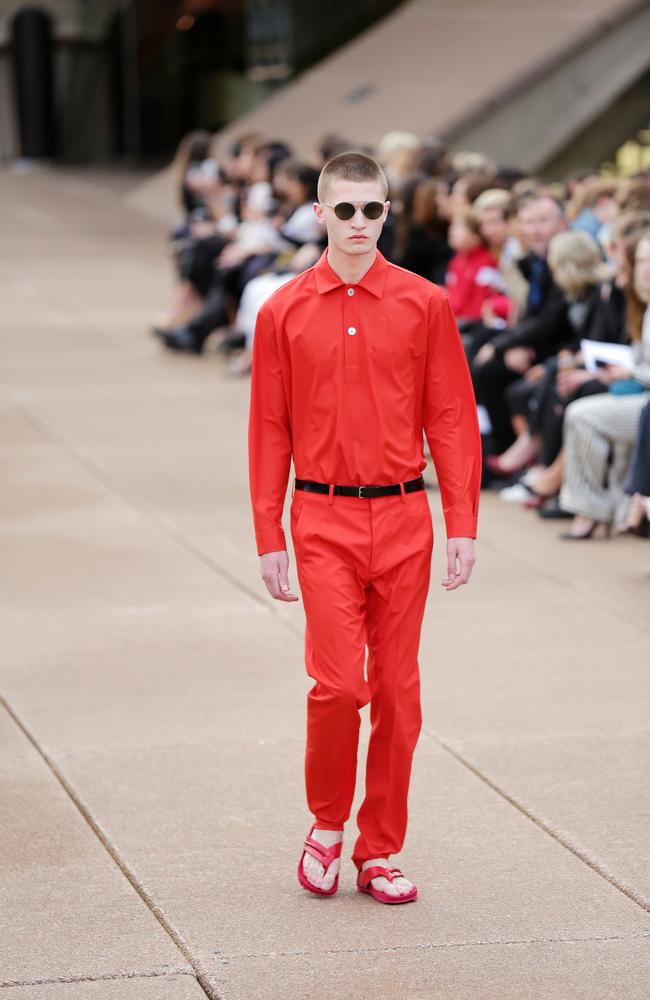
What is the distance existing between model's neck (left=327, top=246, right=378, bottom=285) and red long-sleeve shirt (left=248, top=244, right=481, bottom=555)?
0.02 meters

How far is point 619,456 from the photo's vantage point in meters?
8.57

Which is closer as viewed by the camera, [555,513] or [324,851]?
[324,851]

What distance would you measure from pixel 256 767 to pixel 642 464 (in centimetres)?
306

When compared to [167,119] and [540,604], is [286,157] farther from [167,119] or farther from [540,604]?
[167,119]

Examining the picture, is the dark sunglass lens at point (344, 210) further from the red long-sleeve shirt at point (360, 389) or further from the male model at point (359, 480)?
the red long-sleeve shirt at point (360, 389)

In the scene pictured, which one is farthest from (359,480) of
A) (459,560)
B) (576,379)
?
(576,379)

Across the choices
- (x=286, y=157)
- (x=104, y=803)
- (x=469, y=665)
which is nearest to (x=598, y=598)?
(x=469, y=665)

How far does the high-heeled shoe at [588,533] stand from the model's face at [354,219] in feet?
15.0

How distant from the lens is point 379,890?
437 cm

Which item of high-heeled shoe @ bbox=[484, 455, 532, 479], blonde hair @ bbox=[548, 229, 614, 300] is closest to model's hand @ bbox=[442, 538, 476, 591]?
blonde hair @ bbox=[548, 229, 614, 300]

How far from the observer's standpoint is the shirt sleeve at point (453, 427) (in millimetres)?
4328

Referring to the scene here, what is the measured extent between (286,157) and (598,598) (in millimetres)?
9308

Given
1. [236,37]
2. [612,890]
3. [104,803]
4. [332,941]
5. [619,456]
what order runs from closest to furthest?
1. [332,941]
2. [612,890]
3. [104,803]
4. [619,456]
5. [236,37]

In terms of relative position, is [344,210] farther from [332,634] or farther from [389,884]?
[389,884]
